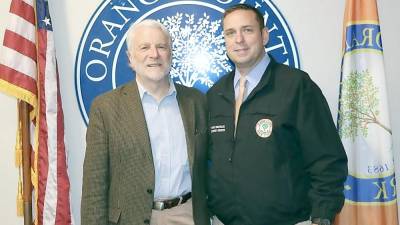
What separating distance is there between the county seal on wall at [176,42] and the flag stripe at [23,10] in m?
0.37

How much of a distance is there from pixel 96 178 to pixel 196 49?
1.25 metres

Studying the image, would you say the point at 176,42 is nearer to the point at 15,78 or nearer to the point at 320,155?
the point at 15,78

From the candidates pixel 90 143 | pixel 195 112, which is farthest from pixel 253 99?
pixel 90 143

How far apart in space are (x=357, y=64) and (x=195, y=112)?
1098 millimetres

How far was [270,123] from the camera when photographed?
70.2 inches

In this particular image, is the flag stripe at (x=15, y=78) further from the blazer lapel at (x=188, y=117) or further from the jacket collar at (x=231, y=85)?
the jacket collar at (x=231, y=85)

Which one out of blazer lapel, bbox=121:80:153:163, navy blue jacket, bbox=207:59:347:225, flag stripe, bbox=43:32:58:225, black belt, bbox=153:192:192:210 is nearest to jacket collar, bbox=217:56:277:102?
navy blue jacket, bbox=207:59:347:225

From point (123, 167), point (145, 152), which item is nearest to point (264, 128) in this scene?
point (145, 152)

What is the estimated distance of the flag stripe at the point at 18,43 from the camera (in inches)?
100

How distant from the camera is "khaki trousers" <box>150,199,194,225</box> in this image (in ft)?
6.32

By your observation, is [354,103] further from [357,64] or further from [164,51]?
[164,51]

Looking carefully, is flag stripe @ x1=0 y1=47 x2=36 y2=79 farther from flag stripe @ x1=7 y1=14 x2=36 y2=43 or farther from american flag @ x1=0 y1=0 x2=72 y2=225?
flag stripe @ x1=7 y1=14 x2=36 y2=43

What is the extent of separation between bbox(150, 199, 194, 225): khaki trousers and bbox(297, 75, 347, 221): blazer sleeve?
0.58 m

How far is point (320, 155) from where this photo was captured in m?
1.74
